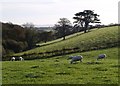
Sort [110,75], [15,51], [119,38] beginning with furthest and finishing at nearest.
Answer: [15,51] → [119,38] → [110,75]

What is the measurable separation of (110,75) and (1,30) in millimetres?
88566

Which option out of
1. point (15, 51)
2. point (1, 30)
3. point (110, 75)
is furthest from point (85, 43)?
point (110, 75)

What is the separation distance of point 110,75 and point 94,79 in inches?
87.3

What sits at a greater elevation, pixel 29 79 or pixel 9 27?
pixel 9 27

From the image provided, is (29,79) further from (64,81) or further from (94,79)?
(94,79)

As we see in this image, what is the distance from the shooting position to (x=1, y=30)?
350ft

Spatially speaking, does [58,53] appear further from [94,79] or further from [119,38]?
[94,79]

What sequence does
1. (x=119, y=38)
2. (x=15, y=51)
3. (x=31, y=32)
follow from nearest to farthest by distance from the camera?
(x=119, y=38), (x=15, y=51), (x=31, y=32)

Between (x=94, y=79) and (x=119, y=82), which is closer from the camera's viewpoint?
(x=119, y=82)

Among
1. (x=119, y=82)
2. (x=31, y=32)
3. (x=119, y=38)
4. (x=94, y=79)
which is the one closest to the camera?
(x=119, y=82)

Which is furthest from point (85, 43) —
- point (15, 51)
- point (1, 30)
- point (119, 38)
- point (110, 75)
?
point (110, 75)

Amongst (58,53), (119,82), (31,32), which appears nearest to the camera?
(119,82)

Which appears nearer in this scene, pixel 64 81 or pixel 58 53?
pixel 64 81

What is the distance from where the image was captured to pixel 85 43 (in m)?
77.5
